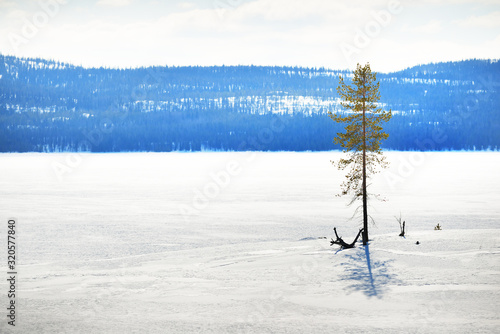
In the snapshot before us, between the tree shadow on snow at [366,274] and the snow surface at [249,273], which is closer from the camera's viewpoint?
the snow surface at [249,273]

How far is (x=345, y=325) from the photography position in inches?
425

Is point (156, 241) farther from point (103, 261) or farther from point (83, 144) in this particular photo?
point (83, 144)

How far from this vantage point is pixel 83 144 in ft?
623

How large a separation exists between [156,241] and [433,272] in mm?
12291

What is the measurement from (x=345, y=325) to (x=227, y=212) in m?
22.7

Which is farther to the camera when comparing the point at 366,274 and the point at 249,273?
the point at 249,273

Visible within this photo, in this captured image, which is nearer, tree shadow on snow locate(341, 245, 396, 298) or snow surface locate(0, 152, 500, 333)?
snow surface locate(0, 152, 500, 333)

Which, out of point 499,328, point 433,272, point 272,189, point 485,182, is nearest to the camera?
point 499,328

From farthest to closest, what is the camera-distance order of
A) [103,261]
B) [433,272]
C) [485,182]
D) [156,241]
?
1. [485,182]
2. [156,241]
3. [103,261]
4. [433,272]

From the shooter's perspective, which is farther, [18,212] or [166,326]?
[18,212]

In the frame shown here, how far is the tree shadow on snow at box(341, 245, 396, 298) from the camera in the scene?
13344mm

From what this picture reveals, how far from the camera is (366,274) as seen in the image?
1479cm

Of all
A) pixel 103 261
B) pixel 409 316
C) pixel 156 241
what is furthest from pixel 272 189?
pixel 409 316

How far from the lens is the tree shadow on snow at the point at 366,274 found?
13344 millimetres
